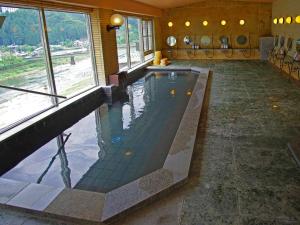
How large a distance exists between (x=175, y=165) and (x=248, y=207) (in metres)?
0.92

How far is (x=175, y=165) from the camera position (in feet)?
10.3

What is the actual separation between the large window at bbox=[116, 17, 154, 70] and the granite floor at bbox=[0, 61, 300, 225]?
471 cm

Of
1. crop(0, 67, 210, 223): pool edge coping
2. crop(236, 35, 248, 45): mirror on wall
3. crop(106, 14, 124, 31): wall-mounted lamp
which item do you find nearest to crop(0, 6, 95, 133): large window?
crop(106, 14, 124, 31): wall-mounted lamp

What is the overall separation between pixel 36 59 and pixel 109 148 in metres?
2.35

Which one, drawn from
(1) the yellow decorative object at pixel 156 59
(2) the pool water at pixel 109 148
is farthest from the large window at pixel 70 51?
(1) the yellow decorative object at pixel 156 59

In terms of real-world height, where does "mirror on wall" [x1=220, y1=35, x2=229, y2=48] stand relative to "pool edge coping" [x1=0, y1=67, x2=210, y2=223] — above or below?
above

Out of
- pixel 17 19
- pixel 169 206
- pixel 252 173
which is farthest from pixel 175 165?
pixel 17 19

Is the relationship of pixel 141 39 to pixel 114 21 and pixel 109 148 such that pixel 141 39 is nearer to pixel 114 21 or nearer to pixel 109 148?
pixel 114 21

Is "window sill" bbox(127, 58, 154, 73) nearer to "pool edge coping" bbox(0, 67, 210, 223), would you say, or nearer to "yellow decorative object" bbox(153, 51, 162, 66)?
"yellow decorative object" bbox(153, 51, 162, 66)

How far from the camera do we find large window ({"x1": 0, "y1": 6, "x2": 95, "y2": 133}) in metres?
4.50

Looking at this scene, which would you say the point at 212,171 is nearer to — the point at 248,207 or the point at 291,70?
the point at 248,207

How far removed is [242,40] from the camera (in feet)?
43.4

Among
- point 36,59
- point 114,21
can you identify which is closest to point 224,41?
point 114,21

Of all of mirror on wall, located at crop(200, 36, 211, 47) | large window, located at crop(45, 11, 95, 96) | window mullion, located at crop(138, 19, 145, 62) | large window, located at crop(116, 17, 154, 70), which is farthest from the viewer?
mirror on wall, located at crop(200, 36, 211, 47)
